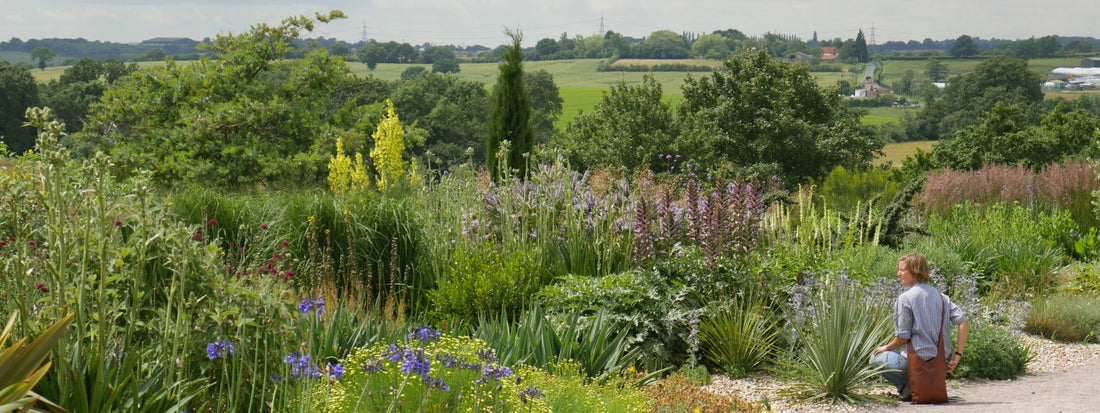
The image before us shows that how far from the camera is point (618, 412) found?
3930 millimetres

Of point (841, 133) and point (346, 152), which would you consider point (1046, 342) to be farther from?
point (841, 133)

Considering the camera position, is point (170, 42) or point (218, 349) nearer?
point (218, 349)

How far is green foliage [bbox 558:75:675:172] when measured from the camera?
18.3 metres

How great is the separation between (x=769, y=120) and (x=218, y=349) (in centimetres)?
2184

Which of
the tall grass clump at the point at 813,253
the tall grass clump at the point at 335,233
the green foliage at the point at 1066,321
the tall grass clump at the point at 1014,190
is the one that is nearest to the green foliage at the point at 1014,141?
the tall grass clump at the point at 1014,190

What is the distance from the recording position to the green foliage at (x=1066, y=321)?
24.3 ft

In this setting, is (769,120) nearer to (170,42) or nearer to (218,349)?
(218,349)

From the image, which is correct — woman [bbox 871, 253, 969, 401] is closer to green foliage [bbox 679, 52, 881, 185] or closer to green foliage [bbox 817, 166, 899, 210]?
green foliage [bbox 817, 166, 899, 210]

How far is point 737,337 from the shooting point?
5582 millimetres

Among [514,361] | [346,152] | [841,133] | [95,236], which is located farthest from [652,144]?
[95,236]

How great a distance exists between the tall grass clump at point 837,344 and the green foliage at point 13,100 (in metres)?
40.7

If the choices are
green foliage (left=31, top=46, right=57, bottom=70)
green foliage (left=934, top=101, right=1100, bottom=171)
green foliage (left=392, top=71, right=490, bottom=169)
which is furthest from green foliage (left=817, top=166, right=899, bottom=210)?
green foliage (left=31, top=46, right=57, bottom=70)

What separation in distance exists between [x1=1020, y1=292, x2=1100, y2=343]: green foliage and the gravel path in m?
0.75

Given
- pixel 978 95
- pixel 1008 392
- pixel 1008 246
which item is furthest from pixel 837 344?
pixel 978 95
